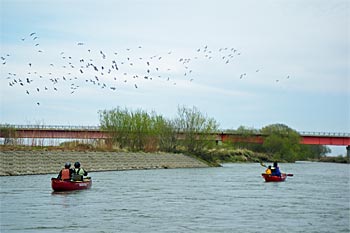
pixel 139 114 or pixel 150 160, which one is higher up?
pixel 139 114

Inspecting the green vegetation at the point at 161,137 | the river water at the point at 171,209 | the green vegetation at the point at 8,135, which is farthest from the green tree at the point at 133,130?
the river water at the point at 171,209

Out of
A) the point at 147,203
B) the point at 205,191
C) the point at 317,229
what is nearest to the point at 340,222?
the point at 317,229

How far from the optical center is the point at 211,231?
2034 centimetres

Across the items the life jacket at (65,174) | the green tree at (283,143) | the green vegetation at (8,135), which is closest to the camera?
the life jacket at (65,174)

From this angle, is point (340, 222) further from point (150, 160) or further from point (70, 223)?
point (150, 160)

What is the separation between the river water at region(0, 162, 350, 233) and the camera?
70.1 feet

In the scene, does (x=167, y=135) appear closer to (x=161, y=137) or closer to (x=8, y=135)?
(x=161, y=137)

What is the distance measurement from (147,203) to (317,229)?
938cm

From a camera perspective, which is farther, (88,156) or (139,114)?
(139,114)

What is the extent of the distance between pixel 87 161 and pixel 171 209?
32.3 metres

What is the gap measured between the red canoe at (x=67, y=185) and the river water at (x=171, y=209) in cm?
48

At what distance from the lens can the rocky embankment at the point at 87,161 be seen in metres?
46.9

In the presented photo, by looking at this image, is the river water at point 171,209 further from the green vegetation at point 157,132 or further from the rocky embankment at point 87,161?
the green vegetation at point 157,132

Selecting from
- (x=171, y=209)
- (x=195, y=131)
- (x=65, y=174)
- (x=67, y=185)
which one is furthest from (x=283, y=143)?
(x=171, y=209)
